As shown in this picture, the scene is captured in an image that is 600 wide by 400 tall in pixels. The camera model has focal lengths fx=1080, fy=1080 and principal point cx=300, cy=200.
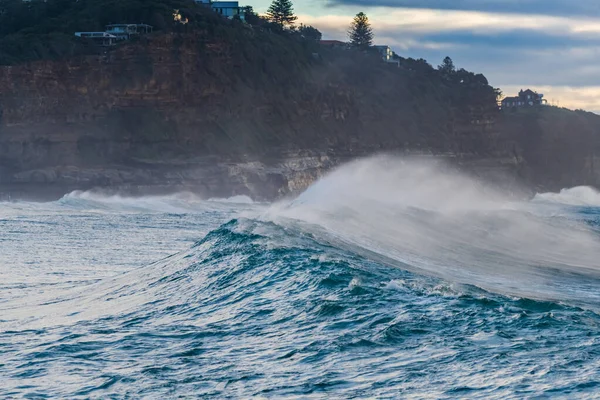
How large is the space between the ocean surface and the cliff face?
27458mm

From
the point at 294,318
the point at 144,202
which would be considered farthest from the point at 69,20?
the point at 294,318

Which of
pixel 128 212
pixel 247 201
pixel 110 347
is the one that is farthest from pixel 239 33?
pixel 110 347

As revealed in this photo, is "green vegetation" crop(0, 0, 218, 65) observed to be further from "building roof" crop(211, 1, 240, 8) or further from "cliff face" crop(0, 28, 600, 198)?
"building roof" crop(211, 1, 240, 8)

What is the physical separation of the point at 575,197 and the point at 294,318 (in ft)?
254

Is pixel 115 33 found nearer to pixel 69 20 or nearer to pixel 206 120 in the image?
pixel 69 20

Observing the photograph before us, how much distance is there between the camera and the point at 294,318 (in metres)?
11.9

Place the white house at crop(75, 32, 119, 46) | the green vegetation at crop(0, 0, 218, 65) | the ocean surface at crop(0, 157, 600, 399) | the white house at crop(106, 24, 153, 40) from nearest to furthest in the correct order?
the ocean surface at crop(0, 157, 600, 399) → the green vegetation at crop(0, 0, 218, 65) → the white house at crop(75, 32, 119, 46) → the white house at crop(106, 24, 153, 40)

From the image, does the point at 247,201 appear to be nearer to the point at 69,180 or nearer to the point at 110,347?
the point at 69,180

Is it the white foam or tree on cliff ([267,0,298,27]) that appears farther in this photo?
tree on cliff ([267,0,298,27])

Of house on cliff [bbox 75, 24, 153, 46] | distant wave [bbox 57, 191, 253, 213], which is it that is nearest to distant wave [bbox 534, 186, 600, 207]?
house on cliff [bbox 75, 24, 153, 46]

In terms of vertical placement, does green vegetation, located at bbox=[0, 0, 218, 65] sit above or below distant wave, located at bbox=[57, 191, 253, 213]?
above

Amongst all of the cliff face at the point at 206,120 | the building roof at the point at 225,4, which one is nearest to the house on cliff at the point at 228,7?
the building roof at the point at 225,4

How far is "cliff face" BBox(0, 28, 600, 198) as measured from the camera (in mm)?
52125

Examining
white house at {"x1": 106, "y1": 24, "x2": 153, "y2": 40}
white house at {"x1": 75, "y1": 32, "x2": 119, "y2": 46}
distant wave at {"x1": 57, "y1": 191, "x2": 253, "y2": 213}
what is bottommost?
distant wave at {"x1": 57, "y1": 191, "x2": 253, "y2": 213}
